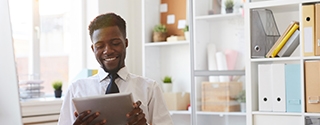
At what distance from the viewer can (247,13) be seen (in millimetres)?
2828

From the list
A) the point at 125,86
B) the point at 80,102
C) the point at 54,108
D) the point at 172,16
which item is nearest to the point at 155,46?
the point at 172,16

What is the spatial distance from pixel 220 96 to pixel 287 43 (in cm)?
77

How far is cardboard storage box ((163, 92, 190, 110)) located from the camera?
3.57 m

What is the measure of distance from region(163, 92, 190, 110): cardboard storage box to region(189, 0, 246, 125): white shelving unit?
9.4 inches

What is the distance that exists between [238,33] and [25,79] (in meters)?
1.80

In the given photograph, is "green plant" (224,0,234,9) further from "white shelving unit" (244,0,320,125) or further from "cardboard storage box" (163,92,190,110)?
"cardboard storage box" (163,92,190,110)

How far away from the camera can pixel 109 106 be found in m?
1.59

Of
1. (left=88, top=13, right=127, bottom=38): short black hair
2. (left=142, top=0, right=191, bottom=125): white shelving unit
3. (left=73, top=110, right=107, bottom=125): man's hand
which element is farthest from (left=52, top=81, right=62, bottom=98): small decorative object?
(left=73, top=110, right=107, bottom=125): man's hand

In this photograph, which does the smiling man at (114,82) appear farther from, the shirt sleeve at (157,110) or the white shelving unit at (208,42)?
the white shelving unit at (208,42)

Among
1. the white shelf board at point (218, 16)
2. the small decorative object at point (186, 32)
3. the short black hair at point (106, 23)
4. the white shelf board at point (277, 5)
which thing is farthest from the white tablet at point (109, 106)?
the small decorative object at point (186, 32)

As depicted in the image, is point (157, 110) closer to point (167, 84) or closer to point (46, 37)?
point (167, 84)

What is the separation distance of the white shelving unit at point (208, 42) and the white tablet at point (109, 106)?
69.4 inches

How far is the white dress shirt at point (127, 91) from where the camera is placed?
1.76 metres

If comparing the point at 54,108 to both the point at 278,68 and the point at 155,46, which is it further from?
the point at 278,68
